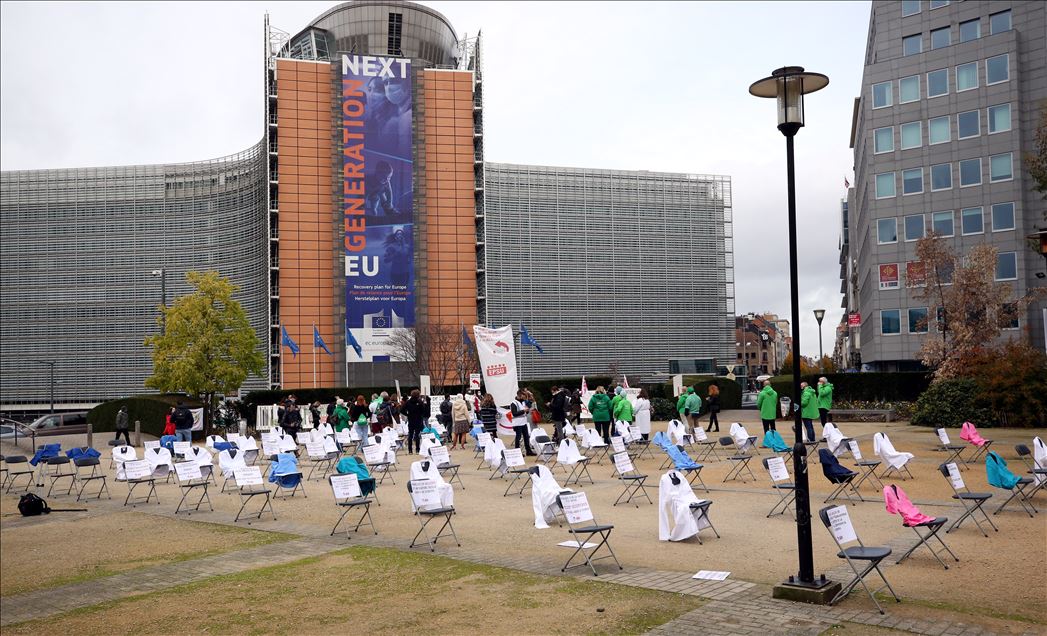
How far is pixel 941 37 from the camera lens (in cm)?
5297

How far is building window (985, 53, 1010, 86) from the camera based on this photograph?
164 ft

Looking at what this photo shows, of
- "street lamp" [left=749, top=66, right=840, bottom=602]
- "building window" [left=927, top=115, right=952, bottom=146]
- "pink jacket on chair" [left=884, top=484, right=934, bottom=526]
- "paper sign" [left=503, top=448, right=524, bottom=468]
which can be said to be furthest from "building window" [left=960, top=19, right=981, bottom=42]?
"street lamp" [left=749, top=66, right=840, bottom=602]

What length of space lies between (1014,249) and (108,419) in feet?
163

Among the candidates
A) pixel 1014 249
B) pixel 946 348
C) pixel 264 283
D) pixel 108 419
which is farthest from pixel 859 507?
pixel 264 283

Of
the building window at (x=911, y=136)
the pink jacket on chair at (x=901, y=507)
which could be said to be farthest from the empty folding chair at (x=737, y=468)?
the building window at (x=911, y=136)

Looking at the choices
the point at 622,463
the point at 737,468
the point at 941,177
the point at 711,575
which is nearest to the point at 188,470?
the point at 622,463

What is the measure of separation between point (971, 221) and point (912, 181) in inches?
167

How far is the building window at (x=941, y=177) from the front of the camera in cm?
5162

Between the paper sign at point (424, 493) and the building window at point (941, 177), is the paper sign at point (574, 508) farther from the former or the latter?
the building window at point (941, 177)

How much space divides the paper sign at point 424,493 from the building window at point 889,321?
48.9 meters

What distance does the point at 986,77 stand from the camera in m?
50.8

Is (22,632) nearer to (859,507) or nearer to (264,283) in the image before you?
(859,507)

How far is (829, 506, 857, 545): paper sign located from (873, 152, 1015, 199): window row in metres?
48.8

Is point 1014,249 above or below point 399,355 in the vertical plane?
above
